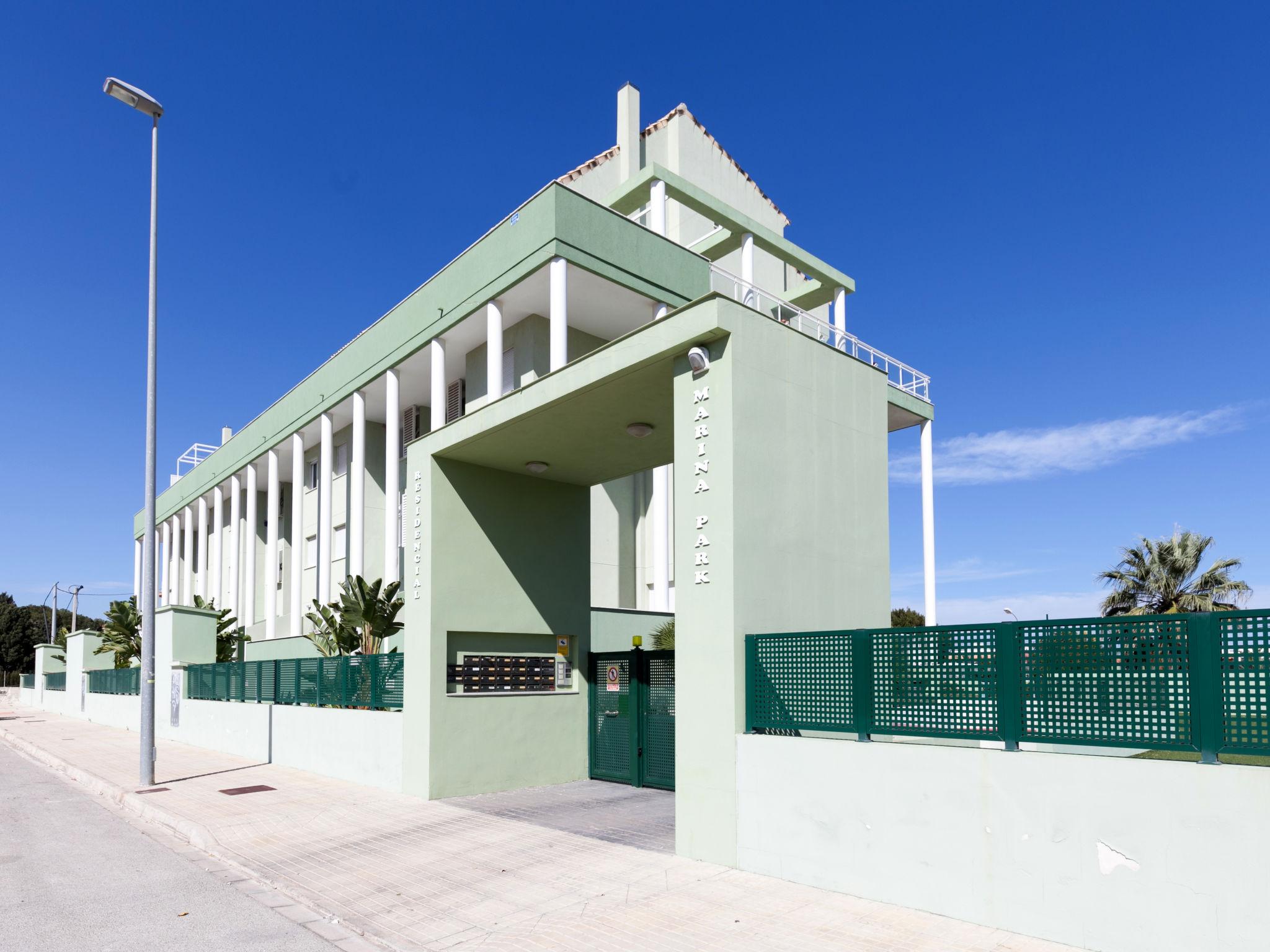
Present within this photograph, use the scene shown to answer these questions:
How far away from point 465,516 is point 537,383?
3.41 meters

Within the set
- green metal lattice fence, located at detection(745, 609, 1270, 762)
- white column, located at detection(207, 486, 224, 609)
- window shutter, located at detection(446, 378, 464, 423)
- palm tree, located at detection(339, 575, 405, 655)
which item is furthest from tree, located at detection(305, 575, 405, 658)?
white column, located at detection(207, 486, 224, 609)

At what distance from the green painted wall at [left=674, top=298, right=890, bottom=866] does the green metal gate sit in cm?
360

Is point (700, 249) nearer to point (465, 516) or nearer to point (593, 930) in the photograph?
point (465, 516)

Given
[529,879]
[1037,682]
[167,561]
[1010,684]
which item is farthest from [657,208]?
[167,561]

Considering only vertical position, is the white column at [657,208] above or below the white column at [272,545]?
above

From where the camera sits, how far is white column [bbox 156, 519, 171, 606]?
5288 cm

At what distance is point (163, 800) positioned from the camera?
1409 cm

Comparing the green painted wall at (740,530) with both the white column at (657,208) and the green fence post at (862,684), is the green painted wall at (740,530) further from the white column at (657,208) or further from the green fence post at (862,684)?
the white column at (657,208)

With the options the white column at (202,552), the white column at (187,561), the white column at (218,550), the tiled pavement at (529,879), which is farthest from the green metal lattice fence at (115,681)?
the tiled pavement at (529,879)

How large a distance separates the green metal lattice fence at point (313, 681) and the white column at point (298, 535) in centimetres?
1107

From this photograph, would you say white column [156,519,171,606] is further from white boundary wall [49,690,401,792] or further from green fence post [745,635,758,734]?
green fence post [745,635,758,734]

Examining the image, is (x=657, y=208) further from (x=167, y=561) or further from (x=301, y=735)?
(x=167, y=561)

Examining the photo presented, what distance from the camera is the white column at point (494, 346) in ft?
69.7

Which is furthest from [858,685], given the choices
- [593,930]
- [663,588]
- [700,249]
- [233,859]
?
[700,249]
